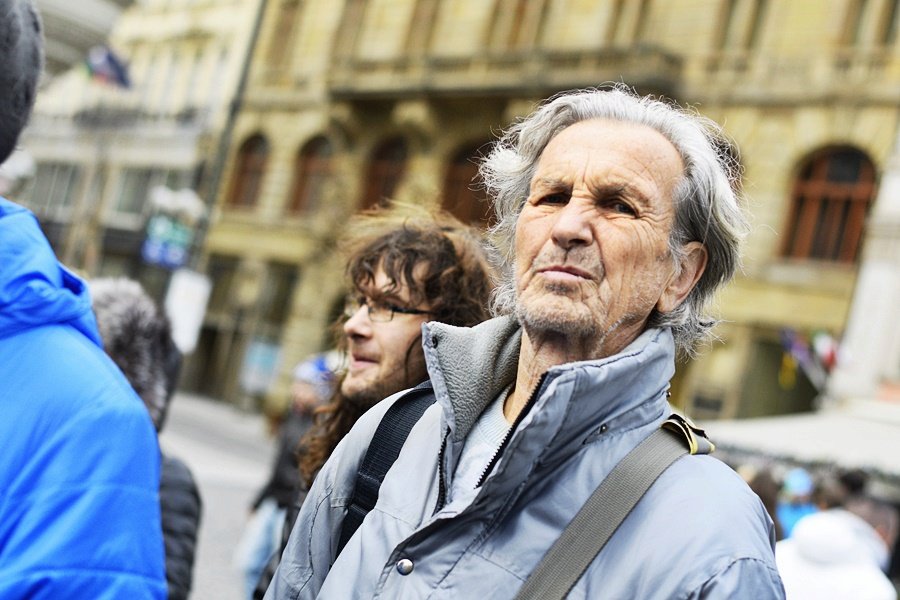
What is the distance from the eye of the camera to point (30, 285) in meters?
1.67

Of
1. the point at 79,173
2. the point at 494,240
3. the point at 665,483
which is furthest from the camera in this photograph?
the point at 79,173

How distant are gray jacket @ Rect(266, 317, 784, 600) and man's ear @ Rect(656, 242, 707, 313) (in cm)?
14

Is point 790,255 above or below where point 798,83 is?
below

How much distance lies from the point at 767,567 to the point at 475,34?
25557 millimetres

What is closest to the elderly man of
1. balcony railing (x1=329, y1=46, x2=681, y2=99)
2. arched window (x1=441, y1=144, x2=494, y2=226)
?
balcony railing (x1=329, y1=46, x2=681, y2=99)

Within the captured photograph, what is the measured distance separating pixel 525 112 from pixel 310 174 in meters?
8.17

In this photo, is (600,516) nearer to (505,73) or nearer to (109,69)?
(505,73)

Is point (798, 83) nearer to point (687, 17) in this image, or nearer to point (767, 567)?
point (687, 17)

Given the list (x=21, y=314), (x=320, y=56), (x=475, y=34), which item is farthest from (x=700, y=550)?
(x=320, y=56)

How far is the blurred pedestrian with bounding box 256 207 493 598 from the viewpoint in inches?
122

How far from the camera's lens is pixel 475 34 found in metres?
26.2

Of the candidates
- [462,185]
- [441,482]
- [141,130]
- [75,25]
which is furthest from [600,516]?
[141,130]

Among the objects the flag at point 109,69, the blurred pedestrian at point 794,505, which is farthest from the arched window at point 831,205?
the flag at point 109,69

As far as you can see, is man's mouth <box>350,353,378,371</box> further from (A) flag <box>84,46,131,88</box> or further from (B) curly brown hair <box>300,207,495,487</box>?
(A) flag <box>84,46,131,88</box>
